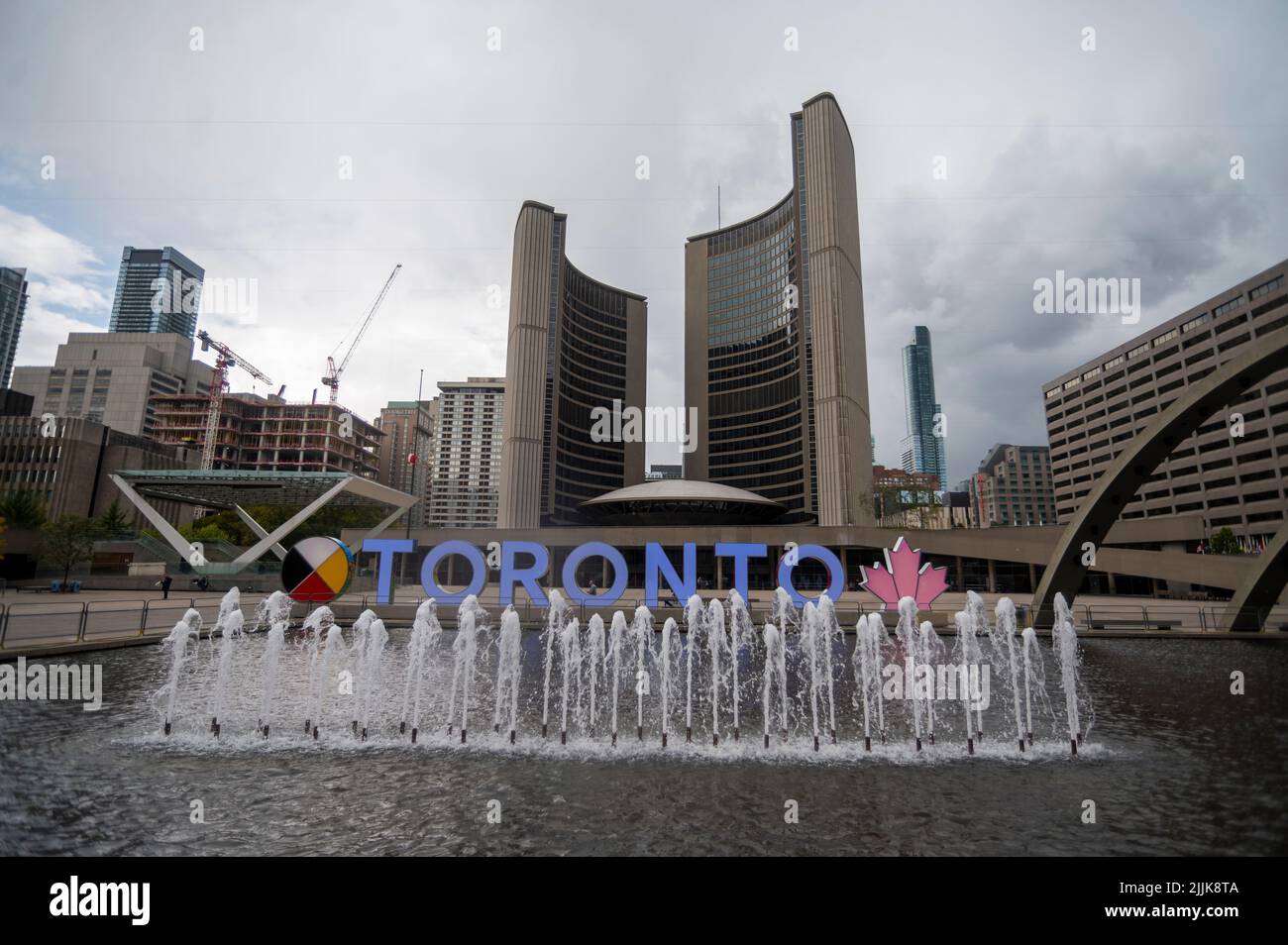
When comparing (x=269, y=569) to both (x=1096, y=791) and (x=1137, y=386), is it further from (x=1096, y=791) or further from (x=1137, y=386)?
(x=1137, y=386)

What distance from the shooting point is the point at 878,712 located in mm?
12375

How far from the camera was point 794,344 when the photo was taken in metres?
86.9

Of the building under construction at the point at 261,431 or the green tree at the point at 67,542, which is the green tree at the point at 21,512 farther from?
the building under construction at the point at 261,431

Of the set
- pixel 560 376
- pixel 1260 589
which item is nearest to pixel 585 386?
pixel 560 376

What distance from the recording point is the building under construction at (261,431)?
110 metres

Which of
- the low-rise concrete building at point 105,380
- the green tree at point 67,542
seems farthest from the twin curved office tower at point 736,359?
the low-rise concrete building at point 105,380

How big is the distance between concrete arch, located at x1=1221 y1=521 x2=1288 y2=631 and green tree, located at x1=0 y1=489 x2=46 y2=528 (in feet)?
260

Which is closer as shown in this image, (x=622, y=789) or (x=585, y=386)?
(x=622, y=789)

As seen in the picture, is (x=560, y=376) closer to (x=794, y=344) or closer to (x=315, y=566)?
(x=794, y=344)

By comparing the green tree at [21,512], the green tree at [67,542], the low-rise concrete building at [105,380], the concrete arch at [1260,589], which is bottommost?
the concrete arch at [1260,589]

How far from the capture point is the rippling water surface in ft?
21.3

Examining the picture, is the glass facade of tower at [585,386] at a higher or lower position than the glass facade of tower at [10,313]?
lower

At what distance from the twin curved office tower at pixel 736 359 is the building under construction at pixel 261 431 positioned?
168 ft

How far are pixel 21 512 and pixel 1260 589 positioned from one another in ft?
268
